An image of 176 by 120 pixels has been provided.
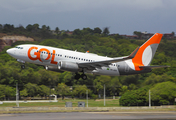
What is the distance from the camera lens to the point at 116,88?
5364 inches

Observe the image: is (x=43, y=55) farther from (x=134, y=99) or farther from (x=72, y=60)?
(x=134, y=99)

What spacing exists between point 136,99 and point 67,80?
49.1m

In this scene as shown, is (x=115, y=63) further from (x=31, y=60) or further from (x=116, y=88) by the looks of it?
(x=116, y=88)

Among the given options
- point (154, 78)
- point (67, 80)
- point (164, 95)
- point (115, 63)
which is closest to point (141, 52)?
point (115, 63)

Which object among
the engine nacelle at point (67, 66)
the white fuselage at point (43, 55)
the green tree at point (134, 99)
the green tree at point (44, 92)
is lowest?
the green tree at point (134, 99)

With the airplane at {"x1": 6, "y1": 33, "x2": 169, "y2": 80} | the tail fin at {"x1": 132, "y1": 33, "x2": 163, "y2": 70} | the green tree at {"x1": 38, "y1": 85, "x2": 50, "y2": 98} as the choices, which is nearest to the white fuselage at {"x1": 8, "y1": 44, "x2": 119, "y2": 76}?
the airplane at {"x1": 6, "y1": 33, "x2": 169, "y2": 80}

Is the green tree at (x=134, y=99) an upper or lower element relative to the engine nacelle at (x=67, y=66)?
lower

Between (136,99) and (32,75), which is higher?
(32,75)

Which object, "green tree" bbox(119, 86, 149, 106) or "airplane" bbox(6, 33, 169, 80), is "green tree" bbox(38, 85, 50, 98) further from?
"airplane" bbox(6, 33, 169, 80)

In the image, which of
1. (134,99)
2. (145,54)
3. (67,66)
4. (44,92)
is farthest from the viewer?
(44,92)

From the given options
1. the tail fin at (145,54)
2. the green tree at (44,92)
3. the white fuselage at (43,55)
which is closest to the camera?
the white fuselage at (43,55)

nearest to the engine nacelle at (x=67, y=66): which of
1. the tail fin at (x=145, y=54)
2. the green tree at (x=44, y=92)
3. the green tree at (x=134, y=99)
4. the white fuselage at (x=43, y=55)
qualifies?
the white fuselage at (x=43, y=55)

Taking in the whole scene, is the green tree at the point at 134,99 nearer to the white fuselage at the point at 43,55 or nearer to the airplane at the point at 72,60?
the airplane at the point at 72,60

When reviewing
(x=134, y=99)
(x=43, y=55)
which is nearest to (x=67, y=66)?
(x=43, y=55)
